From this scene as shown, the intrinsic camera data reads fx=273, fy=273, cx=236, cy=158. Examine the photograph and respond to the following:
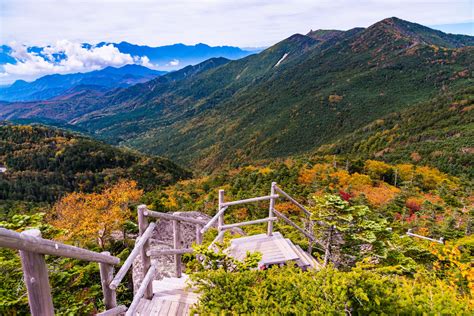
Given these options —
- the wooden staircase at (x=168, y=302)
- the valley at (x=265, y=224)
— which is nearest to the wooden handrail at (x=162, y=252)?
the valley at (x=265, y=224)

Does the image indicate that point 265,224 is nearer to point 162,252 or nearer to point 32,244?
point 162,252

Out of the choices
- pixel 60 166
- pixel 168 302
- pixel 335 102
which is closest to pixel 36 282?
pixel 168 302

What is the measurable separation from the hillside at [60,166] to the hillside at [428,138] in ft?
181

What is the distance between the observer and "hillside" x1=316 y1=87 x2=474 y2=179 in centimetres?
5519

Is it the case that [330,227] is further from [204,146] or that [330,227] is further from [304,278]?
[204,146]

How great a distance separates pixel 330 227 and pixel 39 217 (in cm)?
637

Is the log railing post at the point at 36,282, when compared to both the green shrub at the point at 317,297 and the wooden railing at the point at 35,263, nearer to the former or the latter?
the wooden railing at the point at 35,263

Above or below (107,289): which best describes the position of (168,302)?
below

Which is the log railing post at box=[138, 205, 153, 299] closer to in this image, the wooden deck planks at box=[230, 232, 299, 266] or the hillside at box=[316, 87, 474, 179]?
the wooden deck planks at box=[230, 232, 299, 266]

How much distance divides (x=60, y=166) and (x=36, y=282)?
99694 mm

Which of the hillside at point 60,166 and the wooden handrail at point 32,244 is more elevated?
the wooden handrail at point 32,244

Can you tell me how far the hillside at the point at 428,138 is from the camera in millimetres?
55188

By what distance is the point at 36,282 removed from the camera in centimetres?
212

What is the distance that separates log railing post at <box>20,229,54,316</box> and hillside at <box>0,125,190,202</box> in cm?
6652
